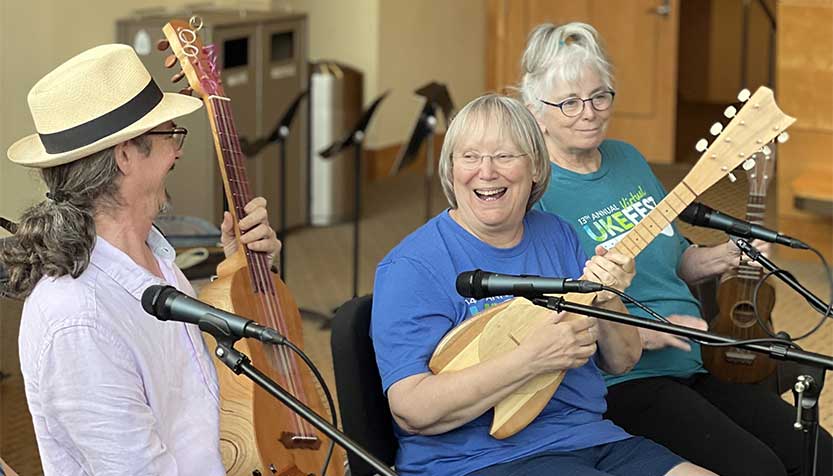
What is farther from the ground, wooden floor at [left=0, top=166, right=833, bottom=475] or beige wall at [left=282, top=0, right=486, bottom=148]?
beige wall at [left=282, top=0, right=486, bottom=148]

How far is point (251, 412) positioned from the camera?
82.6 inches

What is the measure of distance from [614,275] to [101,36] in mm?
3434

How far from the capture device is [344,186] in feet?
20.0

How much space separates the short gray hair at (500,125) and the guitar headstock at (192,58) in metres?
0.46

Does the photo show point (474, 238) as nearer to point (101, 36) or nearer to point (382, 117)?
point (101, 36)

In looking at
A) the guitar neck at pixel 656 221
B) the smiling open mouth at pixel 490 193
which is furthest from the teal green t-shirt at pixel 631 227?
the smiling open mouth at pixel 490 193

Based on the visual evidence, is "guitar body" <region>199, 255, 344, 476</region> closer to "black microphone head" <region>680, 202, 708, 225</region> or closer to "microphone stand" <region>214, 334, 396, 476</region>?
"microphone stand" <region>214, 334, 396, 476</region>

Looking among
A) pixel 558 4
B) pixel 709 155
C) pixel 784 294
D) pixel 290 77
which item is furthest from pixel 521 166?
pixel 558 4

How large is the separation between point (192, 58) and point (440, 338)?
0.71 m

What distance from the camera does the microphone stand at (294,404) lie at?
1.53 metres

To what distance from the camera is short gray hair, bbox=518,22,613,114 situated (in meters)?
2.58

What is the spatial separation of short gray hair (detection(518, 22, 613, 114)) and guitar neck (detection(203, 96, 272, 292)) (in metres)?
0.67

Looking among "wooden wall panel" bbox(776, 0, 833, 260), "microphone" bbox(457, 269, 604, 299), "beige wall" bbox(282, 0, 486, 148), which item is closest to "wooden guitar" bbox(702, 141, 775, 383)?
"microphone" bbox(457, 269, 604, 299)

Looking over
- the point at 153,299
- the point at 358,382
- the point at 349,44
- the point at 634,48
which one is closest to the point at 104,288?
the point at 153,299
